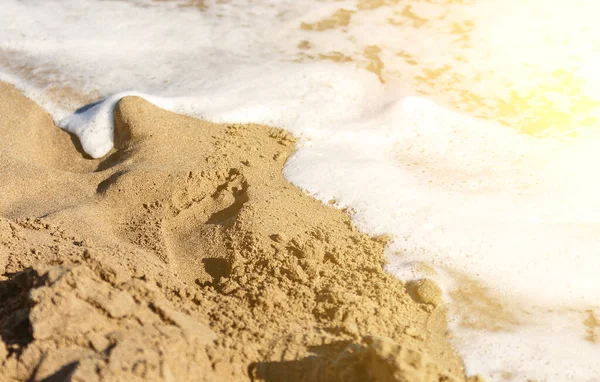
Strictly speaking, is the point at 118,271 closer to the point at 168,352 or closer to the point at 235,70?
the point at 168,352

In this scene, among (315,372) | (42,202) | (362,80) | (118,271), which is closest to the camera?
(315,372)

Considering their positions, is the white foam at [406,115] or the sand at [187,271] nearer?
the sand at [187,271]

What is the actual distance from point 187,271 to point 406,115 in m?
1.73

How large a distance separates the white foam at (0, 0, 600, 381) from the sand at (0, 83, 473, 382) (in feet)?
0.57

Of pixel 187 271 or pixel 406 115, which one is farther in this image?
pixel 406 115

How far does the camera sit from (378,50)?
13.1ft

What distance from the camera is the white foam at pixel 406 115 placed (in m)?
2.31

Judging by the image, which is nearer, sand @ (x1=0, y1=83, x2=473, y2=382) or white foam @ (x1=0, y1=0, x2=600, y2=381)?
sand @ (x1=0, y1=83, x2=473, y2=382)

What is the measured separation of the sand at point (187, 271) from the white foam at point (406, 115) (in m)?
0.18

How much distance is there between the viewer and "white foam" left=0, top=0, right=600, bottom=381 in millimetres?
2311

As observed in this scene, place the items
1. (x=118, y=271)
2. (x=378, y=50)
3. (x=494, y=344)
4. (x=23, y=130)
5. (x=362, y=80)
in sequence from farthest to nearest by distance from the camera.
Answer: (x=378, y=50) < (x=362, y=80) < (x=23, y=130) < (x=494, y=344) < (x=118, y=271)

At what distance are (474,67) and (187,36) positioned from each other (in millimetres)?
2116

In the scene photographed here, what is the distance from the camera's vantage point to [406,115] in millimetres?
3338

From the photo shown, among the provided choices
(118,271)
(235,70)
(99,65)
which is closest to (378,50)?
(235,70)
